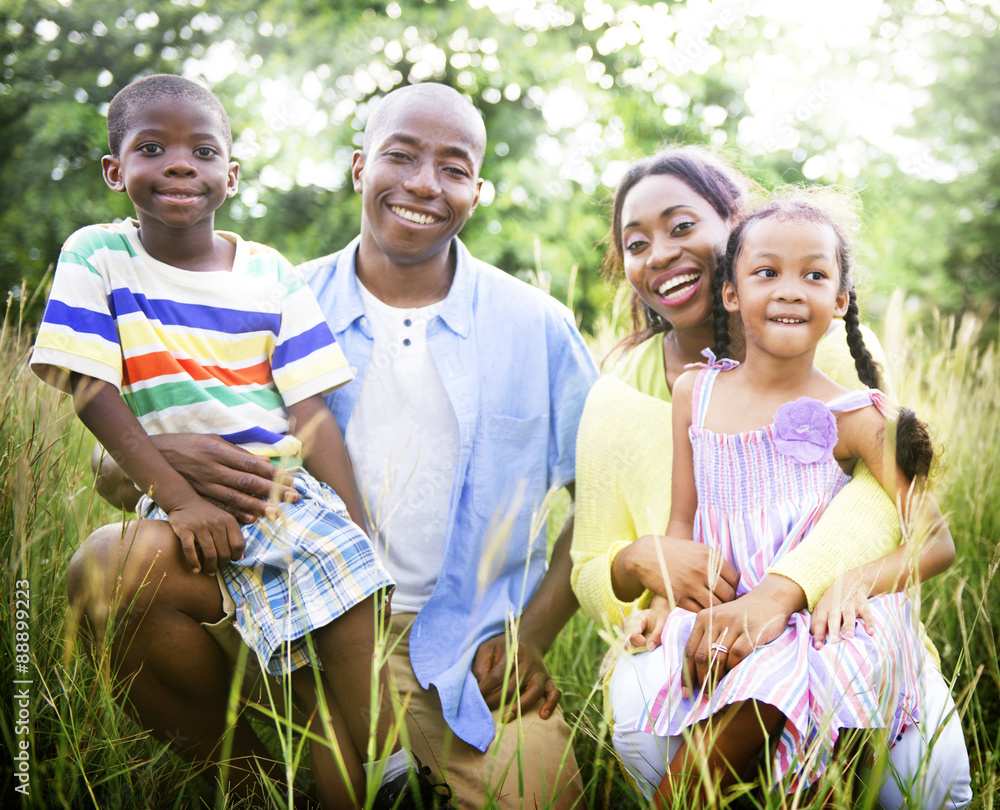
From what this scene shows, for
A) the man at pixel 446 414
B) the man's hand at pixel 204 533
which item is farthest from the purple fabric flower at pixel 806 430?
the man's hand at pixel 204 533

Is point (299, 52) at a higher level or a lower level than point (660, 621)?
higher

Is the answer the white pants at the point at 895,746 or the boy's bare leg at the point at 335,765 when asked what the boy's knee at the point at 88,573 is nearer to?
the boy's bare leg at the point at 335,765

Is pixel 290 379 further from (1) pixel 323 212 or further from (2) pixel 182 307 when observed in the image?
(1) pixel 323 212

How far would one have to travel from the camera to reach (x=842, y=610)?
61.9 inches

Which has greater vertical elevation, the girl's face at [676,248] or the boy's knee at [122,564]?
the girl's face at [676,248]

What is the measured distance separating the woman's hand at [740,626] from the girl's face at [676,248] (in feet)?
2.62

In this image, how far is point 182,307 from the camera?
5.87ft

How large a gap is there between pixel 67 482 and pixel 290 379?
72cm

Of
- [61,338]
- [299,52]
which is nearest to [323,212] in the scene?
[299,52]

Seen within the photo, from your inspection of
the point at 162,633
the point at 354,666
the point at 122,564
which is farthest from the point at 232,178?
the point at 354,666

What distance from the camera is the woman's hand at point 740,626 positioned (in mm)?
1556

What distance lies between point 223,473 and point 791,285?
1.29 meters

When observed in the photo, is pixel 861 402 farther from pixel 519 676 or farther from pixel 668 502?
pixel 519 676

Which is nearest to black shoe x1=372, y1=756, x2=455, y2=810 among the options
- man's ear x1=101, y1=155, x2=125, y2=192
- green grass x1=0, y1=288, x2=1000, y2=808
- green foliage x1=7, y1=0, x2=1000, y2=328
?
green grass x1=0, y1=288, x2=1000, y2=808
